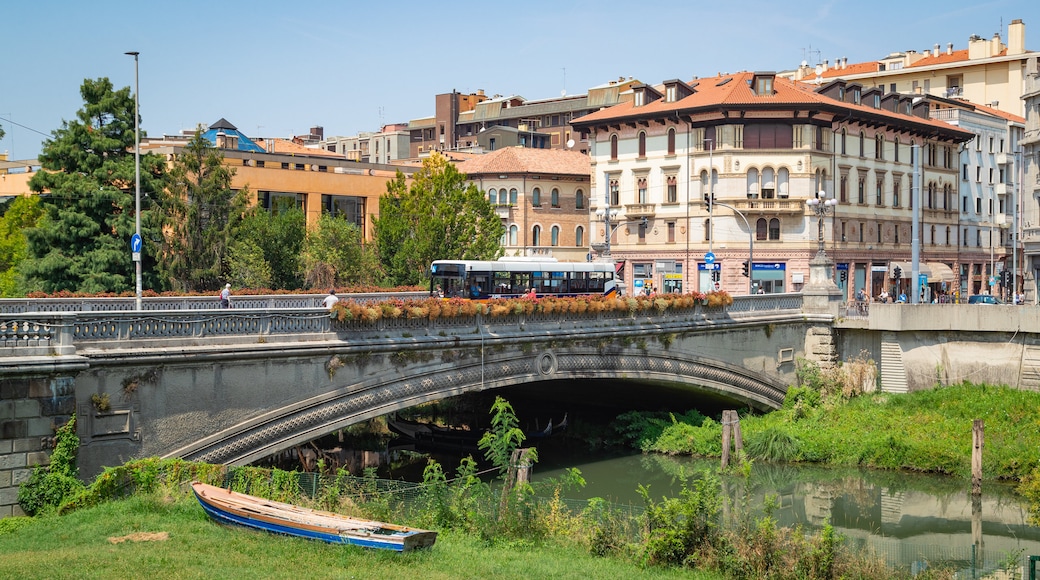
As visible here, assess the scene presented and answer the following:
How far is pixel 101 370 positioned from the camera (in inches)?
872

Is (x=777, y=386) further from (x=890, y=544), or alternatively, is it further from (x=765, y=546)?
(x=765, y=546)

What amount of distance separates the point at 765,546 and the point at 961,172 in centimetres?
6629

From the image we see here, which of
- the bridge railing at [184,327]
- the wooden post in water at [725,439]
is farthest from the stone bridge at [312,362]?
the wooden post in water at [725,439]

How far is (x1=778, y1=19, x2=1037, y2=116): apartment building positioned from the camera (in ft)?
306

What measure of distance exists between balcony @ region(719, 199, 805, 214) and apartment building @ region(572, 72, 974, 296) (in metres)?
0.08

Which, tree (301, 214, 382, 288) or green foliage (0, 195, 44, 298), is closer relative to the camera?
tree (301, 214, 382, 288)

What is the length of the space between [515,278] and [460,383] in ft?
42.3

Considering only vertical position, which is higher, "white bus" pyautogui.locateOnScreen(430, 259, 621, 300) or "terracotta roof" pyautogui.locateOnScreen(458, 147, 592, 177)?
"terracotta roof" pyautogui.locateOnScreen(458, 147, 592, 177)

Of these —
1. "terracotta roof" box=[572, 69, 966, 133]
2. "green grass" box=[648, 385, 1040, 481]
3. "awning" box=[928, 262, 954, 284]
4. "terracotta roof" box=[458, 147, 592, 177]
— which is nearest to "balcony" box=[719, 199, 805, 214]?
"terracotta roof" box=[572, 69, 966, 133]

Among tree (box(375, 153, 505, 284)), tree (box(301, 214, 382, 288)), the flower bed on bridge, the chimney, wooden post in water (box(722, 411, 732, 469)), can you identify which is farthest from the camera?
the chimney

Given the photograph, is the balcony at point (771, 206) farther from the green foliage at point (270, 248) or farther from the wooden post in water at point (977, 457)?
the wooden post in water at point (977, 457)

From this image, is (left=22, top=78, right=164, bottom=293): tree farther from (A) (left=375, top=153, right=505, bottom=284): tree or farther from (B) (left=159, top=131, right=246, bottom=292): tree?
(A) (left=375, top=153, right=505, bottom=284): tree

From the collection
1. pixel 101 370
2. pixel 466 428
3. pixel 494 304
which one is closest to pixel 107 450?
pixel 101 370

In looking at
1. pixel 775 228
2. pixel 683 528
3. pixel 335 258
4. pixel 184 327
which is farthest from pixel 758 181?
pixel 184 327
